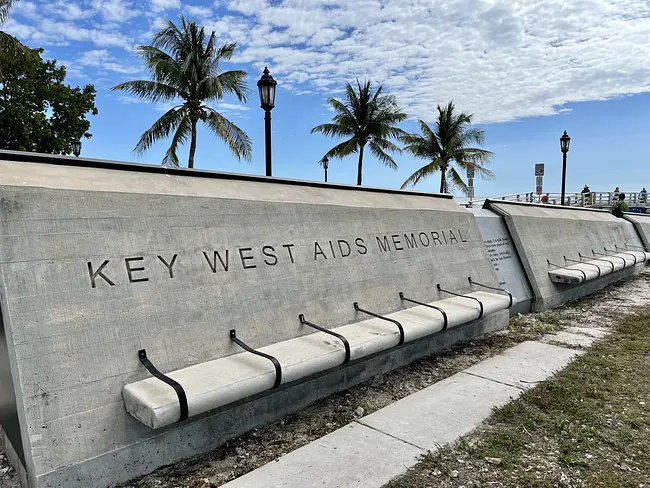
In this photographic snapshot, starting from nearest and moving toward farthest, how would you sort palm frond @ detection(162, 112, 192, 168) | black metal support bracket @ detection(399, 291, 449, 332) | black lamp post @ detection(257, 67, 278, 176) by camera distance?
1. black metal support bracket @ detection(399, 291, 449, 332)
2. black lamp post @ detection(257, 67, 278, 176)
3. palm frond @ detection(162, 112, 192, 168)

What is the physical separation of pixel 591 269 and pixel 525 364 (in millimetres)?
4465

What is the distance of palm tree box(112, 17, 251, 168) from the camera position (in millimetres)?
20641

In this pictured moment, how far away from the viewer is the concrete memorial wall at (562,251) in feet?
25.6

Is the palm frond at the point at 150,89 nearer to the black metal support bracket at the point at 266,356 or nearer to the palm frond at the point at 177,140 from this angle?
the palm frond at the point at 177,140

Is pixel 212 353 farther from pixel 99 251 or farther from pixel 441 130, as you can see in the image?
pixel 441 130

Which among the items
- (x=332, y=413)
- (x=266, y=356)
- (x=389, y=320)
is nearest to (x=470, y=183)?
(x=389, y=320)

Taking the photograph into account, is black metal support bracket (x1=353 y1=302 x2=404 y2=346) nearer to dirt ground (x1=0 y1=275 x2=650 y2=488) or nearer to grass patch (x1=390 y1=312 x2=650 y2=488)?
dirt ground (x1=0 y1=275 x2=650 y2=488)

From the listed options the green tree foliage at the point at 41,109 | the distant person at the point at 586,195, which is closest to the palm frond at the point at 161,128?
the green tree foliage at the point at 41,109

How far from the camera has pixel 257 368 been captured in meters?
3.22

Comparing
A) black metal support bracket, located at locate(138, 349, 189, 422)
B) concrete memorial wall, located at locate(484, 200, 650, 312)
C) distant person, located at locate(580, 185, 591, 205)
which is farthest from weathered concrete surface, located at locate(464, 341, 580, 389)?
distant person, located at locate(580, 185, 591, 205)

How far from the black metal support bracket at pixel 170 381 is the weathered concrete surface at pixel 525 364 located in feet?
Result: 10.2

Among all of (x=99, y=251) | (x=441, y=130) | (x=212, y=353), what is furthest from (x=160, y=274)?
(x=441, y=130)

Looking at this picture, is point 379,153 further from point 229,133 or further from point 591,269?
point 591,269

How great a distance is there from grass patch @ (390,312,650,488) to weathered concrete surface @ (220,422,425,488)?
5.6 inches
